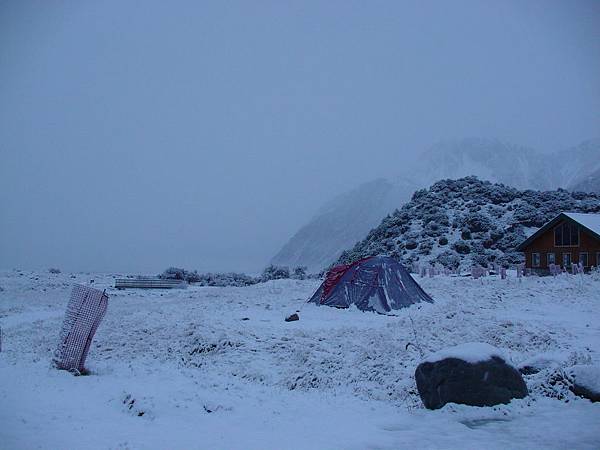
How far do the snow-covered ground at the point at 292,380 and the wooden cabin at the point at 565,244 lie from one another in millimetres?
14811

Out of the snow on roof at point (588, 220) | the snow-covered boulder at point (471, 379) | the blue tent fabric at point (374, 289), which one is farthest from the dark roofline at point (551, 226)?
the snow-covered boulder at point (471, 379)

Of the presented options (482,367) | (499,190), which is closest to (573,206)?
(499,190)

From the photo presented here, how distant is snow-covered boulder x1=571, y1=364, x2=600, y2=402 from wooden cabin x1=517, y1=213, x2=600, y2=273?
1089 inches

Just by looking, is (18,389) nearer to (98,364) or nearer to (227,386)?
(98,364)

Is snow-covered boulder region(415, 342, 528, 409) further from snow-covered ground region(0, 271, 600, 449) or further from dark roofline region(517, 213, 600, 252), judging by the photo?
dark roofline region(517, 213, 600, 252)

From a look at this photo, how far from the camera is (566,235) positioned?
3766 centimetres

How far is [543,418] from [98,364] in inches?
442

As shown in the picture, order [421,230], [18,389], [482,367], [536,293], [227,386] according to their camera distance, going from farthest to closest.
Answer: [421,230] < [536,293] < [227,386] < [18,389] < [482,367]

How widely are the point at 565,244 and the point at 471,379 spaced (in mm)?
32197

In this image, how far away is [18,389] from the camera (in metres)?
11.3

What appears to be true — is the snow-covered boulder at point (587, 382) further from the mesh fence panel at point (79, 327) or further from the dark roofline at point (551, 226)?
the dark roofline at point (551, 226)

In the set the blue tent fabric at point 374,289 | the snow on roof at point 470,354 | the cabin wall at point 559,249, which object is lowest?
the snow on roof at point 470,354

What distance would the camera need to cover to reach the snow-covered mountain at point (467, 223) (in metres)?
45.4

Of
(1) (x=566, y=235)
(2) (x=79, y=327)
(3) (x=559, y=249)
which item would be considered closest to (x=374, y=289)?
(2) (x=79, y=327)
